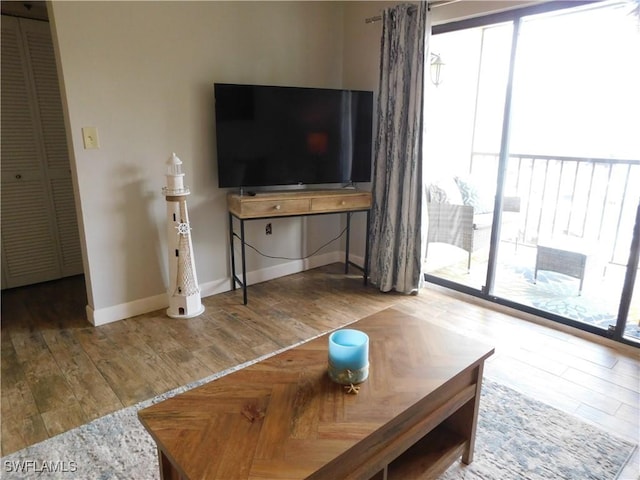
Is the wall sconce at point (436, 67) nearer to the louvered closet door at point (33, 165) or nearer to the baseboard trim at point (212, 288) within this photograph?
the baseboard trim at point (212, 288)

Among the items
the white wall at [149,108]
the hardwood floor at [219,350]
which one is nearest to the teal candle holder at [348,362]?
the hardwood floor at [219,350]

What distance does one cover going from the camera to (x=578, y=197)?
3.60 m

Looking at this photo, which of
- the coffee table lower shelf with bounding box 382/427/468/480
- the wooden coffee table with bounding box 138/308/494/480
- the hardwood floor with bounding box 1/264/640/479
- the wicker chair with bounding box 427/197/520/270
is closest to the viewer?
the wooden coffee table with bounding box 138/308/494/480

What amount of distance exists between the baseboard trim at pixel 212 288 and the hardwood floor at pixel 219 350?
6cm

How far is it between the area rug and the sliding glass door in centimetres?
108

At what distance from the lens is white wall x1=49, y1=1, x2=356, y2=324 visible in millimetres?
2514

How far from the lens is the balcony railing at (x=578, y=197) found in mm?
3258

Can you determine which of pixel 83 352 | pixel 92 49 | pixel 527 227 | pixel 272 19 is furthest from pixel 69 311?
pixel 527 227

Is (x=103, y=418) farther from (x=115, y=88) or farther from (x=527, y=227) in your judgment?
(x=527, y=227)

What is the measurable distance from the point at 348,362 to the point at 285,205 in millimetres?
1875

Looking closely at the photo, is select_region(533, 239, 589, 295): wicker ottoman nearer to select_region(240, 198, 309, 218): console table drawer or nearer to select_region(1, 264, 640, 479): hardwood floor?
select_region(1, 264, 640, 479): hardwood floor

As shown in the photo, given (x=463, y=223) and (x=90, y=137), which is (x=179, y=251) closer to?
(x=90, y=137)

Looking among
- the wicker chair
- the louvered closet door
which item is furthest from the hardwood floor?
the wicker chair

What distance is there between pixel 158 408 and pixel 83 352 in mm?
1536
